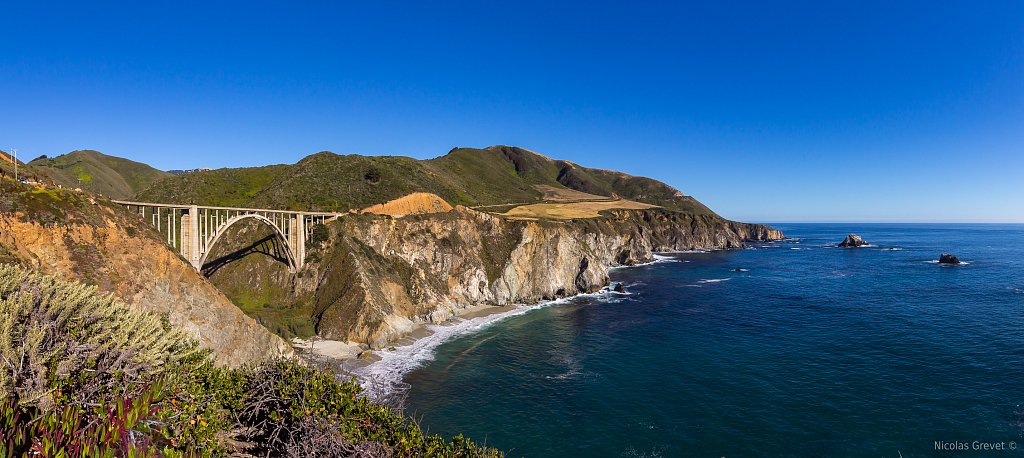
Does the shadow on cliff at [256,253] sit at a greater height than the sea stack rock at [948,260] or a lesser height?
greater

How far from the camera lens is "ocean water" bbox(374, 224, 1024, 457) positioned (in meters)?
30.1

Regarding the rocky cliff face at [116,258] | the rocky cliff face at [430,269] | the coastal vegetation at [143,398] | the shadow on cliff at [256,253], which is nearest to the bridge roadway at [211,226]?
the shadow on cliff at [256,253]

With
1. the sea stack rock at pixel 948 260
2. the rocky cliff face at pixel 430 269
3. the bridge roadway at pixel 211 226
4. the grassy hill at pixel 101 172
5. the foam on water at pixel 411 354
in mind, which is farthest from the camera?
the grassy hill at pixel 101 172

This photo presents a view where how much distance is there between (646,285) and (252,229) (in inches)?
2801

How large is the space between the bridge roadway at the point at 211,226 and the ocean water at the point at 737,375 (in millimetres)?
21357

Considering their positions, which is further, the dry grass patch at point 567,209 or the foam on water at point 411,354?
the dry grass patch at point 567,209

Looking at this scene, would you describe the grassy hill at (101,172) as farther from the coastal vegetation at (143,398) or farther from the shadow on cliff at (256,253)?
the coastal vegetation at (143,398)

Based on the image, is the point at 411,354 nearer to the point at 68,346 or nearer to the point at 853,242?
the point at 68,346

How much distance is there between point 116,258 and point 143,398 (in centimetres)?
2738

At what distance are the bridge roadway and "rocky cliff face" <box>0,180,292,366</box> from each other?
2.87m

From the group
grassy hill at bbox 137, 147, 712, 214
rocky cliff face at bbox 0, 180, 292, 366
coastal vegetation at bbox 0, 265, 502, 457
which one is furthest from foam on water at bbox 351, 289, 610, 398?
grassy hill at bbox 137, 147, 712, 214

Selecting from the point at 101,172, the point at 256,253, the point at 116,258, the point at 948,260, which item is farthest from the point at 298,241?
the point at 101,172

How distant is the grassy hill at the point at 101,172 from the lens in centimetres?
13525

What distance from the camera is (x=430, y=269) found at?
231ft
